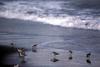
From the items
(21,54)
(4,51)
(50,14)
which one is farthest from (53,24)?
(4,51)

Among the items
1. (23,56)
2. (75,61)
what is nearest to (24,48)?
(23,56)

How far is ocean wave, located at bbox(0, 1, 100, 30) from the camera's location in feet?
7.55

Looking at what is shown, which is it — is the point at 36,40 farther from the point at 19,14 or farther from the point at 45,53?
the point at 19,14

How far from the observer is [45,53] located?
2314 millimetres

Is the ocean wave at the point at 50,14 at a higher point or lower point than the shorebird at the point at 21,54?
higher

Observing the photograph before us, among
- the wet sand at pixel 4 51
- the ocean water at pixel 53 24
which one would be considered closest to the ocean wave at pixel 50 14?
the ocean water at pixel 53 24

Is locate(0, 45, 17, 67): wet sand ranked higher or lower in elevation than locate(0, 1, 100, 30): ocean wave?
lower

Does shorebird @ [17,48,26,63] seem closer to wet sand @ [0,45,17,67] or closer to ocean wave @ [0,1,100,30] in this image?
wet sand @ [0,45,17,67]

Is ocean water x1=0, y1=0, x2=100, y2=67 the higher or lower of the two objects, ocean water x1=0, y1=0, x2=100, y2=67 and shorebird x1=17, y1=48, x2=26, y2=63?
the higher

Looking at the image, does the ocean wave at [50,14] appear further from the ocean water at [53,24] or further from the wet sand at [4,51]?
the wet sand at [4,51]

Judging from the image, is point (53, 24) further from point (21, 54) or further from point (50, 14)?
point (21, 54)

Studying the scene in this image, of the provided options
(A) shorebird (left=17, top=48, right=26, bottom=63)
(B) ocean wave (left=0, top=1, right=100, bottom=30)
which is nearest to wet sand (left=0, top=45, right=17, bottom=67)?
(A) shorebird (left=17, top=48, right=26, bottom=63)

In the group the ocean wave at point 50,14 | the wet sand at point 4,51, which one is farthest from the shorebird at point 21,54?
the ocean wave at point 50,14

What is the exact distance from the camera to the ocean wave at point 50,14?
2.30 m
